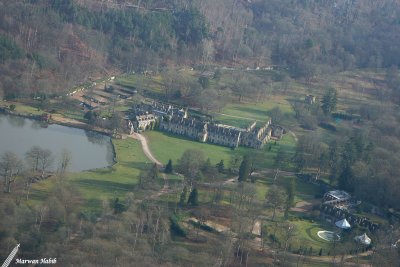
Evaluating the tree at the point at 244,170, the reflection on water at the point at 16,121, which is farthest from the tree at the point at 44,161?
the tree at the point at 244,170

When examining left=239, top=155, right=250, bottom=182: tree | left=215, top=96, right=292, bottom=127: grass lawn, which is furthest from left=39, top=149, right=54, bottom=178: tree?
left=215, top=96, right=292, bottom=127: grass lawn

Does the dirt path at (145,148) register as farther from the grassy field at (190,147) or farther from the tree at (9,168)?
the tree at (9,168)

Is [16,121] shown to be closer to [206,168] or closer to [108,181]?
[108,181]

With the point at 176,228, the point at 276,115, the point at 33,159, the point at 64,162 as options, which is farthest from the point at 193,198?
the point at 276,115

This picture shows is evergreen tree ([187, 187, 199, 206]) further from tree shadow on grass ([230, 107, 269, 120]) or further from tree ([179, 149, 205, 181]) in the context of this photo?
tree shadow on grass ([230, 107, 269, 120])

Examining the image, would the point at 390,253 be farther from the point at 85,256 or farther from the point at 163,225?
the point at 85,256

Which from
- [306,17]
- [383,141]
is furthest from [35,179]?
[306,17]
